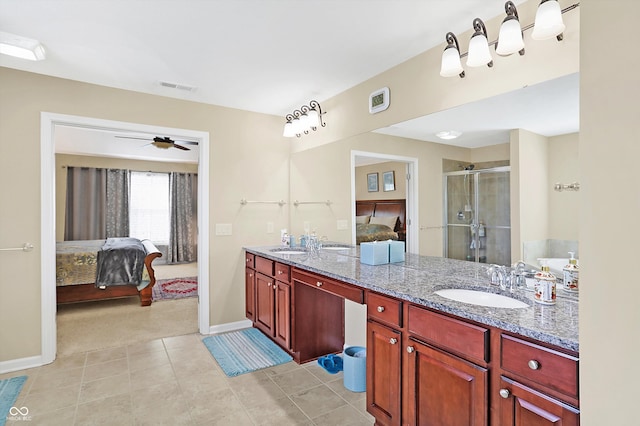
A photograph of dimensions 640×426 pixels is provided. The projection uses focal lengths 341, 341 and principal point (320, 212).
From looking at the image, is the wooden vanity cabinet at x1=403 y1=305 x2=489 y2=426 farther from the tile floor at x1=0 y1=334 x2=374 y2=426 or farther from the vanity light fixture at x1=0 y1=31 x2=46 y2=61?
the vanity light fixture at x1=0 y1=31 x2=46 y2=61

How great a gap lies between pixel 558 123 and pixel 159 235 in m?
7.82

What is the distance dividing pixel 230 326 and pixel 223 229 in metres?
1.04

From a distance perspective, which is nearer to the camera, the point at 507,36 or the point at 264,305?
the point at 507,36

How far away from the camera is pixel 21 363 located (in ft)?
8.94

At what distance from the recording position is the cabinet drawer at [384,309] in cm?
168

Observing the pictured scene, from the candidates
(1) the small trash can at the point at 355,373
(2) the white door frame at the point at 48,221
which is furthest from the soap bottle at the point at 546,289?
(2) the white door frame at the point at 48,221

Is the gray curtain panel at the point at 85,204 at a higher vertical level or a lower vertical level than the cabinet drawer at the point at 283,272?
higher

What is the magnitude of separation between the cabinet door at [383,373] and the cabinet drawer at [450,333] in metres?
0.15

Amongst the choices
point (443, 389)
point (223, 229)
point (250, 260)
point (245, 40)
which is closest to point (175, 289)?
point (223, 229)

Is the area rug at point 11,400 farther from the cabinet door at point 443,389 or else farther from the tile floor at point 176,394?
the cabinet door at point 443,389

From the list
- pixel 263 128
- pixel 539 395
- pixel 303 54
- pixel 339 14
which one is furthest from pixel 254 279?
pixel 539 395

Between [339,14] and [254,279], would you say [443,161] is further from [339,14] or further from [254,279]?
[254,279]

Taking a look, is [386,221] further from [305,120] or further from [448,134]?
[305,120]

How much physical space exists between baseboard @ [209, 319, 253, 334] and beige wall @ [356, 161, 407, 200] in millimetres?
1936
